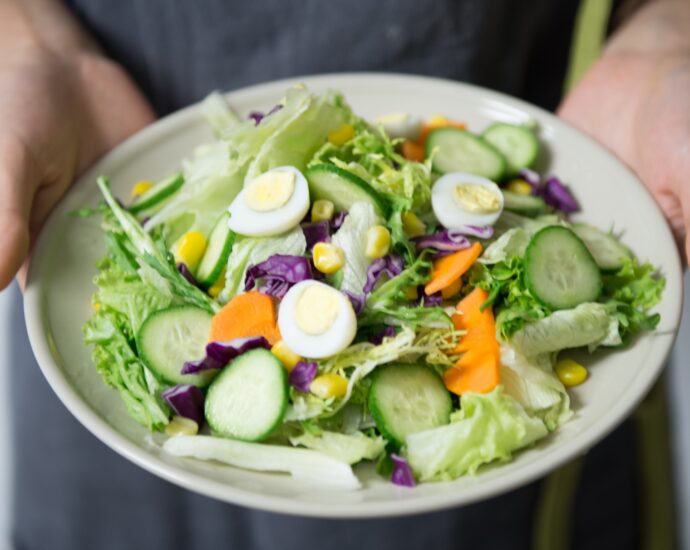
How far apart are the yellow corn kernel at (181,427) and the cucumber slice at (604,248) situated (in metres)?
1.05

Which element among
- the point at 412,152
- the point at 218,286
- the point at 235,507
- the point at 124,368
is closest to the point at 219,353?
the point at 124,368

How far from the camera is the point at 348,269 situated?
6.73 ft

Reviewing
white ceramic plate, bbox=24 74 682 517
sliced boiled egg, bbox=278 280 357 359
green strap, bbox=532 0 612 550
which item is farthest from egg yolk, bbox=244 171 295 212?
green strap, bbox=532 0 612 550

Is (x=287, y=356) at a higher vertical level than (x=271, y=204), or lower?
lower

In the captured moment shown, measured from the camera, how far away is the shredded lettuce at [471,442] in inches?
68.9

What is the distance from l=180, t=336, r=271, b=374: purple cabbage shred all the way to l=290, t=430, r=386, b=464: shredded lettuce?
22 centimetres

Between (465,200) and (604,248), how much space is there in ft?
1.23

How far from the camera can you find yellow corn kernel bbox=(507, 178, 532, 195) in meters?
Result: 2.46

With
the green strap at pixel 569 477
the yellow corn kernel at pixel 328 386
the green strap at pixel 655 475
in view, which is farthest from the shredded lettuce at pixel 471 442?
the green strap at pixel 655 475

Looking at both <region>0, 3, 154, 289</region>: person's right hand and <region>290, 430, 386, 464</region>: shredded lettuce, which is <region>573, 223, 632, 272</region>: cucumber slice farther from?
<region>0, 3, 154, 289</region>: person's right hand

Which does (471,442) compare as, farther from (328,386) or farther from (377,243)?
(377,243)

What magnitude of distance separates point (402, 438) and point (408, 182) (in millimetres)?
709

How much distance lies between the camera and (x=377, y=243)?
206 cm

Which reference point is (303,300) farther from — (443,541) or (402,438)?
(443,541)
